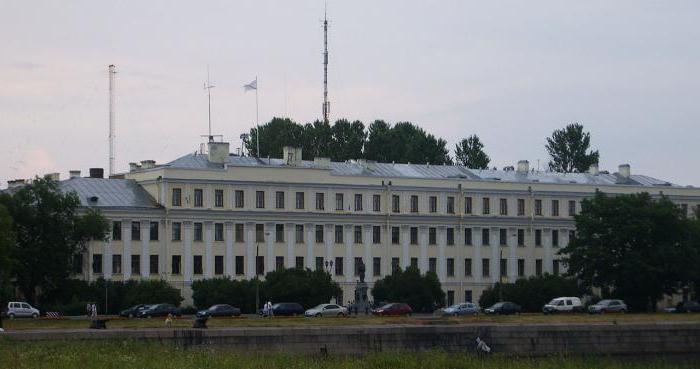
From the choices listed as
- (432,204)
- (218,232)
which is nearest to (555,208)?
(432,204)

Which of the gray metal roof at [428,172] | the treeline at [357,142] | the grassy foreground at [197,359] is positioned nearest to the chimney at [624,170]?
the gray metal roof at [428,172]

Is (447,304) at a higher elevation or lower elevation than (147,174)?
lower

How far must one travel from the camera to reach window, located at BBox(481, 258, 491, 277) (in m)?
132

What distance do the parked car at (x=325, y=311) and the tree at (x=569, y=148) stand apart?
71183mm

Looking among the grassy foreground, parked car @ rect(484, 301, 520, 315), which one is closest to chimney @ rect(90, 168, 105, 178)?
parked car @ rect(484, 301, 520, 315)

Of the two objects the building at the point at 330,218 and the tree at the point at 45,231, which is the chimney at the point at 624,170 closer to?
the building at the point at 330,218

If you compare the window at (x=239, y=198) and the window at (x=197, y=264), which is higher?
the window at (x=239, y=198)

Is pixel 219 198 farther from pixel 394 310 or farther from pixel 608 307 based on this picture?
pixel 608 307

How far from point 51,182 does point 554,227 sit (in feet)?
143

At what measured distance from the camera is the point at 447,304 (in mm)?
128250

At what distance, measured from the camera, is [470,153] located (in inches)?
6831

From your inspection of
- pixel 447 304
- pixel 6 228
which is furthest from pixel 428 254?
pixel 6 228

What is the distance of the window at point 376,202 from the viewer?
127938 millimetres

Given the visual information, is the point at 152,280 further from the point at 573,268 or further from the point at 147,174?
the point at 573,268
